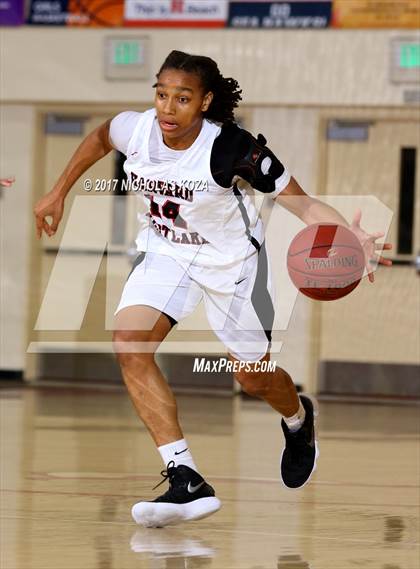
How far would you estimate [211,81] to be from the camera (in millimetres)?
4012

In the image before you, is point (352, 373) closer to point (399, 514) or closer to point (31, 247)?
point (31, 247)

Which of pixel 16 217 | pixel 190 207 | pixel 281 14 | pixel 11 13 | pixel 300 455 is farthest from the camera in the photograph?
pixel 16 217

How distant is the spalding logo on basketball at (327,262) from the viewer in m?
Result: 4.20

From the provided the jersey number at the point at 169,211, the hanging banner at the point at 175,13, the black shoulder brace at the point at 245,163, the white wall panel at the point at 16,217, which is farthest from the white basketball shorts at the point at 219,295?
the white wall panel at the point at 16,217

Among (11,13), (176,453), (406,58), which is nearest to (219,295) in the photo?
(176,453)

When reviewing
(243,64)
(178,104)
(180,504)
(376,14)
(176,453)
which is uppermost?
(376,14)

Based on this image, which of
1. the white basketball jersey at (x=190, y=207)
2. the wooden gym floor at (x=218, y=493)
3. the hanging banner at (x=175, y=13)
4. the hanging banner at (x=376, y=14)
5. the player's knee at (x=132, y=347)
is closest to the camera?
the wooden gym floor at (x=218, y=493)

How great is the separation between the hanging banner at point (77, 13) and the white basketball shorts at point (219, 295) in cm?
472

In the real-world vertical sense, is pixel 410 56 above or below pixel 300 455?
above

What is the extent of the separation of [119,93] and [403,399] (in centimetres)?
288

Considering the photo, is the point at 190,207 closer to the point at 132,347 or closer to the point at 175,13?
the point at 132,347

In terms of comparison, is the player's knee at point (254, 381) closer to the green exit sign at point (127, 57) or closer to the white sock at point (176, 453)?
the white sock at point (176, 453)

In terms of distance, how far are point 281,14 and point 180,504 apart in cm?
526

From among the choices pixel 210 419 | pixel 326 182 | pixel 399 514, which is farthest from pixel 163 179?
pixel 326 182
